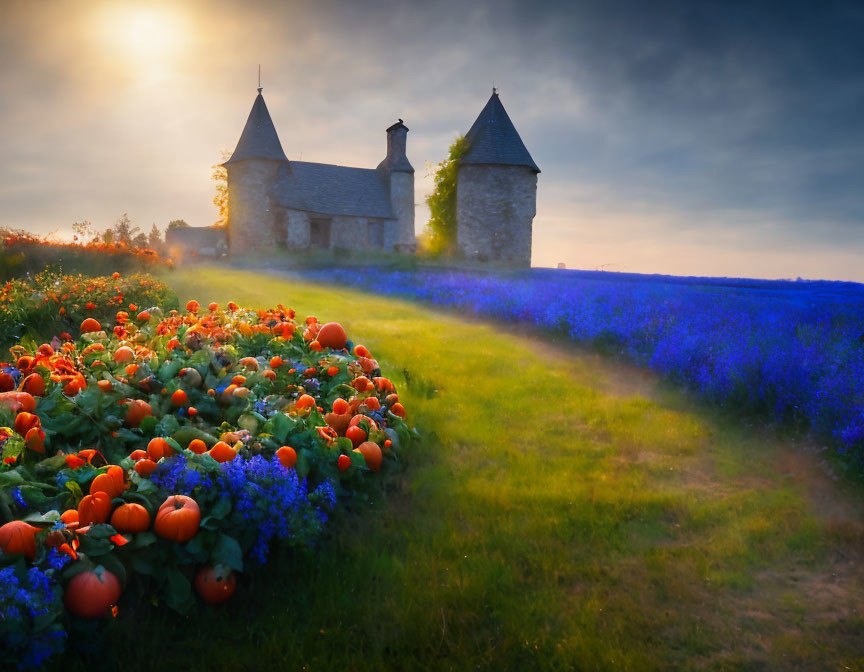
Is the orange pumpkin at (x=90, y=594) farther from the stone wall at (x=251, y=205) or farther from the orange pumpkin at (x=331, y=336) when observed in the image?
the stone wall at (x=251, y=205)

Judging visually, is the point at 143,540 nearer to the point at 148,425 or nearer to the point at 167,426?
the point at 167,426

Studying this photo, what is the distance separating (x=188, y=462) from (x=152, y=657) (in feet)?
2.94

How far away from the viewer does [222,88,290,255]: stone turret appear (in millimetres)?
31672

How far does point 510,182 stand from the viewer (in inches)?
1142

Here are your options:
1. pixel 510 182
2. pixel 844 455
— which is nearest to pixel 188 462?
pixel 844 455

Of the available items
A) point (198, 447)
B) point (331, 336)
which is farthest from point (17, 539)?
point (331, 336)

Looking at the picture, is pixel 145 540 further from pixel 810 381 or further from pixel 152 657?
pixel 810 381

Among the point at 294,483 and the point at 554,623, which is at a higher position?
the point at 294,483

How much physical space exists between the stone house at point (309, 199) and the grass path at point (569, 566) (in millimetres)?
27791

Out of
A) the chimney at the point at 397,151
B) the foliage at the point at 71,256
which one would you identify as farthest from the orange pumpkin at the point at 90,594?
the chimney at the point at 397,151

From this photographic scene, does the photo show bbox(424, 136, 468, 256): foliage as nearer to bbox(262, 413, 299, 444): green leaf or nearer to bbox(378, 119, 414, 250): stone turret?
bbox(378, 119, 414, 250): stone turret

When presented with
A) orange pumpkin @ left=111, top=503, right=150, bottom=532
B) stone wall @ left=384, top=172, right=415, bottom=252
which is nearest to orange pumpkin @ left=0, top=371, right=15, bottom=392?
orange pumpkin @ left=111, top=503, right=150, bottom=532

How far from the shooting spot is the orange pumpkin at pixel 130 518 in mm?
2578

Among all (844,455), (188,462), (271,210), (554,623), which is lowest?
(554,623)
